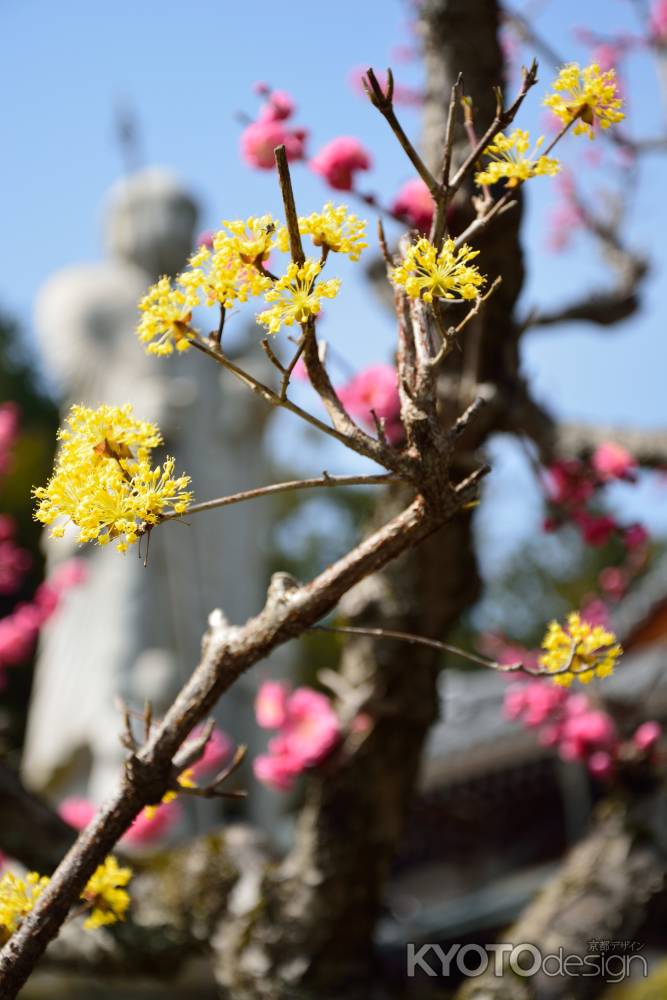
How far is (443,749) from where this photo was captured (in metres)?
6.07

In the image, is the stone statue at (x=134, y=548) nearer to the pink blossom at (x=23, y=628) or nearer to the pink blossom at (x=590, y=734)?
the pink blossom at (x=23, y=628)

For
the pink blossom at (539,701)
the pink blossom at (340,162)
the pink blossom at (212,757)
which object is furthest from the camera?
the pink blossom at (212,757)

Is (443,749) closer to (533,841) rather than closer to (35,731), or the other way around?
(533,841)

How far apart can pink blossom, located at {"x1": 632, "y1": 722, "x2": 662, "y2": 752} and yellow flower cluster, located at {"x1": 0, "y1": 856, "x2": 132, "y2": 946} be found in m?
1.34

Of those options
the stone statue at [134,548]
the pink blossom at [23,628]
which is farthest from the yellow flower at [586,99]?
the stone statue at [134,548]

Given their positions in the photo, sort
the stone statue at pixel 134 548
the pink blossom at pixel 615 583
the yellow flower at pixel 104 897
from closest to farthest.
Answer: the yellow flower at pixel 104 897
the pink blossom at pixel 615 583
the stone statue at pixel 134 548

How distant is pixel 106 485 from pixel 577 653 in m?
0.42

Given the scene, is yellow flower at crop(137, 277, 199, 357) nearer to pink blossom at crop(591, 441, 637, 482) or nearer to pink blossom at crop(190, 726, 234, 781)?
pink blossom at crop(591, 441, 637, 482)

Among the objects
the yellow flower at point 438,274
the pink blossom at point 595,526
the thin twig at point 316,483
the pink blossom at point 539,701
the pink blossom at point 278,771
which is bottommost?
the thin twig at point 316,483

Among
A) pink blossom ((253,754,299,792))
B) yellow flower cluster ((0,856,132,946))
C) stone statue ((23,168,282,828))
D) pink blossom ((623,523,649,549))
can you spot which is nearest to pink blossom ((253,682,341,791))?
pink blossom ((253,754,299,792))

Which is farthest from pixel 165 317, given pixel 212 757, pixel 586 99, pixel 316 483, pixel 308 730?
pixel 212 757

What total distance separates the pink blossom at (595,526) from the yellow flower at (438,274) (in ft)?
4.54

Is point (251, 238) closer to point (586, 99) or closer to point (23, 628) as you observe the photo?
point (586, 99)

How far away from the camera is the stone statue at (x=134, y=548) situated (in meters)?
3.82
